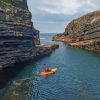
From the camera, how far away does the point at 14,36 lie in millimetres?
100312

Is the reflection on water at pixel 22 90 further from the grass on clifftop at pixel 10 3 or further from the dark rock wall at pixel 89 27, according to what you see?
the dark rock wall at pixel 89 27

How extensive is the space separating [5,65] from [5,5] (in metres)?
32.0

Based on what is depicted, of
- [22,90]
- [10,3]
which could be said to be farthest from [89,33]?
[22,90]

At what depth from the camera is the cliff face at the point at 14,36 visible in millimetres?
94000

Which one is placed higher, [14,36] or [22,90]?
[14,36]

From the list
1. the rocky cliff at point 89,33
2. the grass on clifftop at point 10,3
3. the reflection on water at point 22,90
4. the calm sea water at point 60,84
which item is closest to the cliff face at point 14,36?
the grass on clifftop at point 10,3

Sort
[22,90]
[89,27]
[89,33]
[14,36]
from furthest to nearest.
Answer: [89,27], [89,33], [14,36], [22,90]

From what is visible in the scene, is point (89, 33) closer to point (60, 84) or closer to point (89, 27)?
point (89, 27)

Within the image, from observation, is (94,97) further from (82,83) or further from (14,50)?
(14,50)

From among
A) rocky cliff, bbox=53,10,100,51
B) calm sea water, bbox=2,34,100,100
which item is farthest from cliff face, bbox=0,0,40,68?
rocky cliff, bbox=53,10,100,51

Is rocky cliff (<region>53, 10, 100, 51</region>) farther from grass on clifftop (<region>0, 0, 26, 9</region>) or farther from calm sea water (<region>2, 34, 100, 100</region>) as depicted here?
calm sea water (<region>2, 34, 100, 100</region>)

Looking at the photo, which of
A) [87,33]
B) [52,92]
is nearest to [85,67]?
[52,92]

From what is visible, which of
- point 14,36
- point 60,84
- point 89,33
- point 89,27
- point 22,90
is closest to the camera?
point 22,90

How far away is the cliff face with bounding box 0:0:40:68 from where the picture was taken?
94000 millimetres
